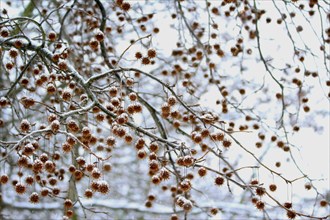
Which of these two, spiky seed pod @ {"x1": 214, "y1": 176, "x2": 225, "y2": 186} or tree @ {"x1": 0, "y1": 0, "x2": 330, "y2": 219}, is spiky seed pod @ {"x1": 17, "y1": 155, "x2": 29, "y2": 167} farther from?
spiky seed pod @ {"x1": 214, "y1": 176, "x2": 225, "y2": 186}

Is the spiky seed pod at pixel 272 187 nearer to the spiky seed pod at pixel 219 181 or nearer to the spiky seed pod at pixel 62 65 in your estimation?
the spiky seed pod at pixel 219 181

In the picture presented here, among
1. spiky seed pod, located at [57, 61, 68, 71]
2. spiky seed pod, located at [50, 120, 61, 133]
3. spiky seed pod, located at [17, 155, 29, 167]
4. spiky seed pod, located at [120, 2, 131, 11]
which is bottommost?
spiky seed pod, located at [17, 155, 29, 167]

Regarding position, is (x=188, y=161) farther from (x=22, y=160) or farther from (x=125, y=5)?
(x=125, y=5)

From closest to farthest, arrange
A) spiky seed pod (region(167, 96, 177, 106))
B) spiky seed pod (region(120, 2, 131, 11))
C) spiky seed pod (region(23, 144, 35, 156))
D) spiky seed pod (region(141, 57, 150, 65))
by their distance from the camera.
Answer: spiky seed pod (region(23, 144, 35, 156))
spiky seed pod (region(167, 96, 177, 106))
spiky seed pod (region(141, 57, 150, 65))
spiky seed pod (region(120, 2, 131, 11))

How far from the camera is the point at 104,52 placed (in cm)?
368

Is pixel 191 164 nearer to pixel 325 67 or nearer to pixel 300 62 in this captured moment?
pixel 325 67

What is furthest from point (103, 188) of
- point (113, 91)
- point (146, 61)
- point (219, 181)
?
point (146, 61)

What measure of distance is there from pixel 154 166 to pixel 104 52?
5.42 ft

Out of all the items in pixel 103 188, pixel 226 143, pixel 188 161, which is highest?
pixel 226 143

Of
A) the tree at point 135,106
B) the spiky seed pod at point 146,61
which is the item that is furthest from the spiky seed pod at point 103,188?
the spiky seed pod at point 146,61

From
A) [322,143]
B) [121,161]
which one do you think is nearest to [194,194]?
[121,161]

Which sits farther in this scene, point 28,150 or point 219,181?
point 219,181

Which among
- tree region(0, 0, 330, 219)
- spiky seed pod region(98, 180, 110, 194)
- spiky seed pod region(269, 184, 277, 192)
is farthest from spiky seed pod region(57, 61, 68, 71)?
spiky seed pod region(269, 184, 277, 192)

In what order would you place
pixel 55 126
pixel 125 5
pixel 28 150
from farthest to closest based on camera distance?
1. pixel 125 5
2. pixel 28 150
3. pixel 55 126
